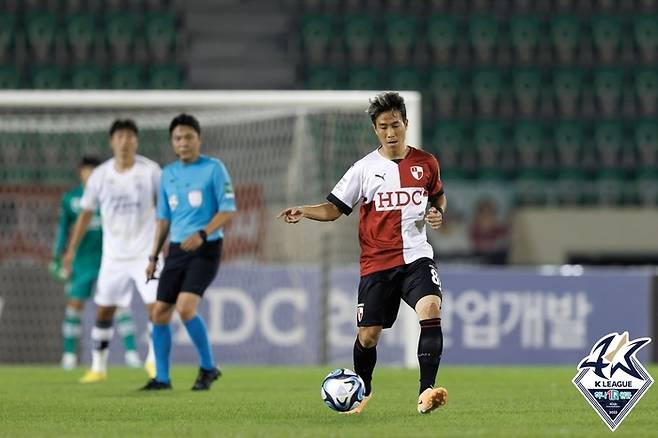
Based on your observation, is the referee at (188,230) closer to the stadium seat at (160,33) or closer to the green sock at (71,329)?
the green sock at (71,329)

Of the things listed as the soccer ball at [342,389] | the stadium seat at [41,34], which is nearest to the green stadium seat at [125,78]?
the stadium seat at [41,34]

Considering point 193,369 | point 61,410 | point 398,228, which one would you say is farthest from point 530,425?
point 193,369

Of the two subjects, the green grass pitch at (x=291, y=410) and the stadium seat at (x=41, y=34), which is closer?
the green grass pitch at (x=291, y=410)

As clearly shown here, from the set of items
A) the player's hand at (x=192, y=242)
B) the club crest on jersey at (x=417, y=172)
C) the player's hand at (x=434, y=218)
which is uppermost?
the club crest on jersey at (x=417, y=172)

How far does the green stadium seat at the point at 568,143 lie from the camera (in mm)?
20500

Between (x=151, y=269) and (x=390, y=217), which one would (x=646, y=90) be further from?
(x=390, y=217)

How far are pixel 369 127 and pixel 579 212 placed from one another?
4.76 m

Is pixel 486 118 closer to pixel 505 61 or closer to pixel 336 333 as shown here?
pixel 505 61

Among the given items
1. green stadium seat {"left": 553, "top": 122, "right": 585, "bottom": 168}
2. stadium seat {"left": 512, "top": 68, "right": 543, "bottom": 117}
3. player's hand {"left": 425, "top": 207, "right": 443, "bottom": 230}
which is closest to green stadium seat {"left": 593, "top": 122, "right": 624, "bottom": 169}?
green stadium seat {"left": 553, "top": 122, "right": 585, "bottom": 168}

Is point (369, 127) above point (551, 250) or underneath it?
above

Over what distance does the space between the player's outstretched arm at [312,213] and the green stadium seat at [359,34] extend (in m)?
13.8

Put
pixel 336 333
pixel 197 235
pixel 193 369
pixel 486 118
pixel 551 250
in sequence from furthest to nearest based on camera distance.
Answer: pixel 486 118
pixel 551 250
pixel 336 333
pixel 193 369
pixel 197 235

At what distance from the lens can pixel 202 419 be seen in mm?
7188
